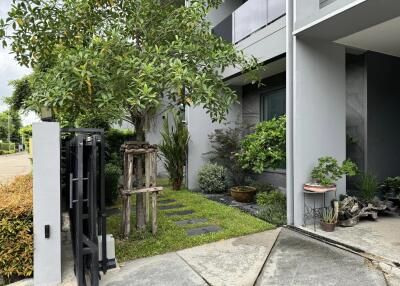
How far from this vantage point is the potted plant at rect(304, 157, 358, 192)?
5.18 meters

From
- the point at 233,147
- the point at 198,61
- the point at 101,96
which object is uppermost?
the point at 198,61

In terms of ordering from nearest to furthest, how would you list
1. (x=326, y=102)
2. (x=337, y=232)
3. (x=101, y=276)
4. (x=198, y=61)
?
(x=101, y=276) < (x=198, y=61) < (x=337, y=232) < (x=326, y=102)

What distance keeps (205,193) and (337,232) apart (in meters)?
4.41

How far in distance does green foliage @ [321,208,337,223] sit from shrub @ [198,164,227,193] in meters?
3.84

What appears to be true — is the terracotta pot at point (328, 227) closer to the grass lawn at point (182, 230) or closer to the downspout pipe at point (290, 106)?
the downspout pipe at point (290, 106)

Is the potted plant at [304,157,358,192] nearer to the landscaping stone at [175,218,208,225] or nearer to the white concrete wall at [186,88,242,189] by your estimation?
the landscaping stone at [175,218,208,225]

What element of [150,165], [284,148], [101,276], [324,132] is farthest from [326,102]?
[101,276]

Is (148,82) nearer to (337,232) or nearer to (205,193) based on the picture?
(337,232)

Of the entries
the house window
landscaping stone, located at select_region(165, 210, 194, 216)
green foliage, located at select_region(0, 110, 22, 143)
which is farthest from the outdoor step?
green foliage, located at select_region(0, 110, 22, 143)

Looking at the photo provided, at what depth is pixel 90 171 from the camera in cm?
324

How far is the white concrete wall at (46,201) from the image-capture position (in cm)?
325

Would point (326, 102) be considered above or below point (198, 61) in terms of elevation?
below

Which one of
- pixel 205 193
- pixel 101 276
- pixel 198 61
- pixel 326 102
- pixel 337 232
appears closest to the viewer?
pixel 101 276

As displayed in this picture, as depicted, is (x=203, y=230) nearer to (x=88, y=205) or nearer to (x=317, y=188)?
(x=317, y=188)
